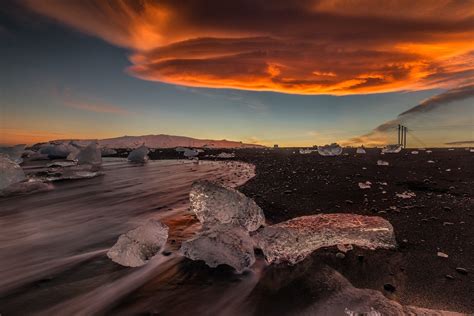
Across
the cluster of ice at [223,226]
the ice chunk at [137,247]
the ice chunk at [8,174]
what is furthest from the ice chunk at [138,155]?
the ice chunk at [137,247]

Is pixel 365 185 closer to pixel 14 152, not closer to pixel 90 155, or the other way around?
pixel 90 155

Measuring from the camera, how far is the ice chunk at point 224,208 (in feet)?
15.0

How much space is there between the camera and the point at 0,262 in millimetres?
3809

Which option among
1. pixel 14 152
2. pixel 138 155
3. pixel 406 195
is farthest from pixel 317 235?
pixel 14 152

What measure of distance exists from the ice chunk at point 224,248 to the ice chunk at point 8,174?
8.34m

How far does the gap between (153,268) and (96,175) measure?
10827 mm

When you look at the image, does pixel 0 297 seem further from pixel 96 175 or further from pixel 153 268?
pixel 96 175

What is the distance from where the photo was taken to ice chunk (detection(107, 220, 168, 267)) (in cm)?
357

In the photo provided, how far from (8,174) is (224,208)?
833cm

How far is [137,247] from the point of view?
365 centimetres

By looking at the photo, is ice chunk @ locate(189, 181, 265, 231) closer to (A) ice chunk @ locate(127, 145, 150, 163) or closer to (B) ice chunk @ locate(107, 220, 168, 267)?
(B) ice chunk @ locate(107, 220, 168, 267)

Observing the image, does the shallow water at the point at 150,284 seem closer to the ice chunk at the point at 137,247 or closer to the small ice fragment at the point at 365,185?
the ice chunk at the point at 137,247

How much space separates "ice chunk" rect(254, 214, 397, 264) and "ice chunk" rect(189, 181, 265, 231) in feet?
2.20

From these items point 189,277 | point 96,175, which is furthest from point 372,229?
point 96,175
